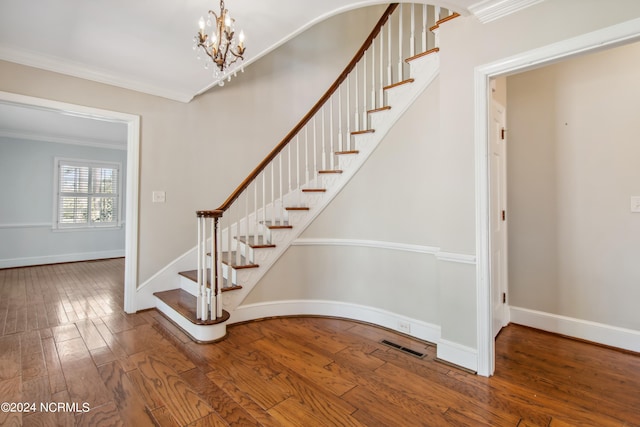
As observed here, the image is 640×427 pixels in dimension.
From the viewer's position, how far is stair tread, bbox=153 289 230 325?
2.57 m

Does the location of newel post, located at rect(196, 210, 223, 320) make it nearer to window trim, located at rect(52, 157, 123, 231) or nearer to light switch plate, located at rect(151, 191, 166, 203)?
light switch plate, located at rect(151, 191, 166, 203)

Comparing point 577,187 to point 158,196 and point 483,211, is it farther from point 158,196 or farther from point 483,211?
point 158,196

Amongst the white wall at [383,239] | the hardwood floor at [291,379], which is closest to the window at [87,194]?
the hardwood floor at [291,379]

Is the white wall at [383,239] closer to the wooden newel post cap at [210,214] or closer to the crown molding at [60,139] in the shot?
the wooden newel post cap at [210,214]

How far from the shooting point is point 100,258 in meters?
6.45

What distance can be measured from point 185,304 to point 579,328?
3585 mm

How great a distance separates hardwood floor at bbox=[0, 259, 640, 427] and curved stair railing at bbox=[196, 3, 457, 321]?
603mm

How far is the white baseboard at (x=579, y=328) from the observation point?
7.63ft

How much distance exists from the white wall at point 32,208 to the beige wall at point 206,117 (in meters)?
4.07

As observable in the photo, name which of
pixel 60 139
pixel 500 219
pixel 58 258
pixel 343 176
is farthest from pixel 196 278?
pixel 60 139

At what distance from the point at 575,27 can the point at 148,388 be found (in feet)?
10.8

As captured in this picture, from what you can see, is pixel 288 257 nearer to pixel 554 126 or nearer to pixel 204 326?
pixel 204 326

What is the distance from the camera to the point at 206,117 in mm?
3674

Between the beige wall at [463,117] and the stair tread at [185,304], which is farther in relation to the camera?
the stair tread at [185,304]
